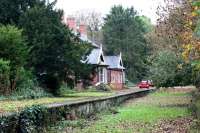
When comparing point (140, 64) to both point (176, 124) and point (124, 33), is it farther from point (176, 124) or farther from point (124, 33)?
point (176, 124)

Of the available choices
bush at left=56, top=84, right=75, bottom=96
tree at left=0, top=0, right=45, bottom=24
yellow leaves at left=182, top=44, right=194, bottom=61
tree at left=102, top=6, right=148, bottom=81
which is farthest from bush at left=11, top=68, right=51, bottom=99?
tree at left=102, top=6, right=148, bottom=81

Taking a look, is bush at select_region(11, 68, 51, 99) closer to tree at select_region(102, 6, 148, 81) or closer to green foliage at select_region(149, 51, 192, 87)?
green foliage at select_region(149, 51, 192, 87)

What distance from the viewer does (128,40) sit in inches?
3767

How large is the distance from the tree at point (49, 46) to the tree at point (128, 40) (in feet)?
181

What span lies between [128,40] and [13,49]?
206ft

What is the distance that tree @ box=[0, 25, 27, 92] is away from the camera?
33438 millimetres

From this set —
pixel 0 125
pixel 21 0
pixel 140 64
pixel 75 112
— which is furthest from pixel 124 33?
pixel 0 125

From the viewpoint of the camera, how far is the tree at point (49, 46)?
36978 millimetres

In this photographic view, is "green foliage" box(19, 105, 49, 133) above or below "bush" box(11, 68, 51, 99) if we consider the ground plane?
below

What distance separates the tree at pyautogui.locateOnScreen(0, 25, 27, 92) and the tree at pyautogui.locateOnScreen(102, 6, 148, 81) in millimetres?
59910

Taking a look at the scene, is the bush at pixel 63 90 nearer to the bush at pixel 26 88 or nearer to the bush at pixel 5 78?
the bush at pixel 26 88

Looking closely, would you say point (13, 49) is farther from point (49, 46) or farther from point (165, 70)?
point (165, 70)

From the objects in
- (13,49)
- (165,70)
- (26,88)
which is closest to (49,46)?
(13,49)

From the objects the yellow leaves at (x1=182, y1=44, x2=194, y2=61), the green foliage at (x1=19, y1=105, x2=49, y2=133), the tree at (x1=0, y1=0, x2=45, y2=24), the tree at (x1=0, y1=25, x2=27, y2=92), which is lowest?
the green foliage at (x1=19, y1=105, x2=49, y2=133)
